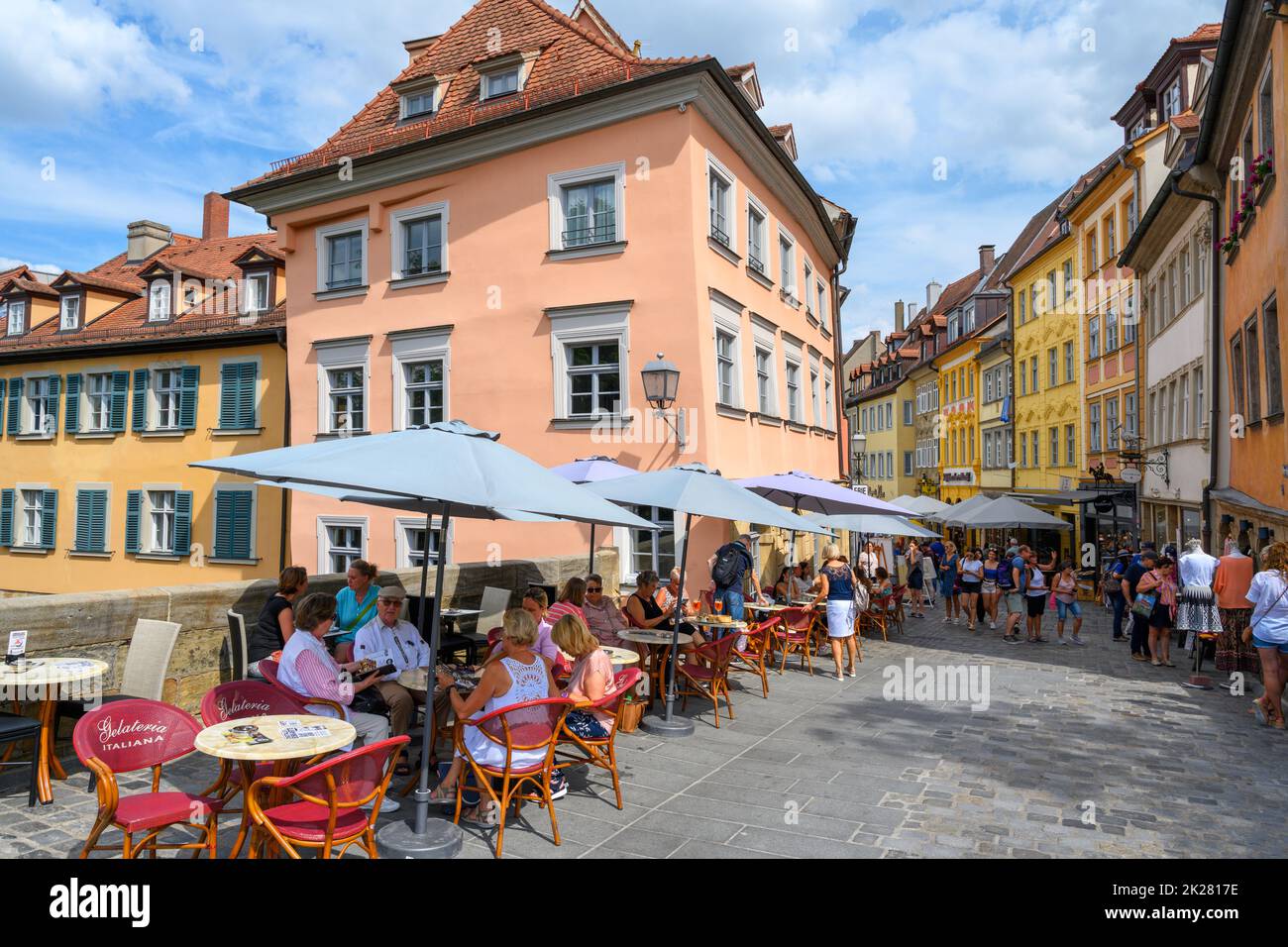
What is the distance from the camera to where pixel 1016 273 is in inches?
1507

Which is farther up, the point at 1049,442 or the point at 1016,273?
the point at 1016,273

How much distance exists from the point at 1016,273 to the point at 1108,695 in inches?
1251

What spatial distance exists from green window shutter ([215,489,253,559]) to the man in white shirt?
52.2 feet

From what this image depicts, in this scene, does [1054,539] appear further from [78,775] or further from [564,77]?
[78,775]

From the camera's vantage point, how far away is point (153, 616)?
23.8 feet

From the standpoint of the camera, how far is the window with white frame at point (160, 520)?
73.7ft

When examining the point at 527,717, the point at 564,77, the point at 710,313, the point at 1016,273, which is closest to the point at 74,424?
the point at 564,77

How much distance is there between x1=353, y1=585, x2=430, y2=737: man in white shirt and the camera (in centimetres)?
641

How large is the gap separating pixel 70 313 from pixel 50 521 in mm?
6479

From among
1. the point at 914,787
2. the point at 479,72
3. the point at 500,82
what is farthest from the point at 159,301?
the point at 914,787

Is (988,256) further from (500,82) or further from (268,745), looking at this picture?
(268,745)
